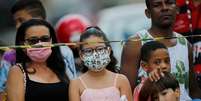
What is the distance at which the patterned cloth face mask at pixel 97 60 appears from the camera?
525 cm

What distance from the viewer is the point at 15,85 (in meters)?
5.20

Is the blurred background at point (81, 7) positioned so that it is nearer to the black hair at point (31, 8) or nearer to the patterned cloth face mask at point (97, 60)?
the black hair at point (31, 8)

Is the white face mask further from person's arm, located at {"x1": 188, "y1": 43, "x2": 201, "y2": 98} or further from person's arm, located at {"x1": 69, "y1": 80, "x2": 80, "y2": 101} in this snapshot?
person's arm, located at {"x1": 188, "y1": 43, "x2": 201, "y2": 98}

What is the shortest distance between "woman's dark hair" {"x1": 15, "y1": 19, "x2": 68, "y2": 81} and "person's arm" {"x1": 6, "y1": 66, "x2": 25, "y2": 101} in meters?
0.12

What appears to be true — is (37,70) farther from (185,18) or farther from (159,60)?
(185,18)

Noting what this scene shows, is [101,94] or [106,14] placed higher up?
[106,14]

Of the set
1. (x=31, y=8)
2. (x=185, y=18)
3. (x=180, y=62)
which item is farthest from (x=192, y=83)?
(x=31, y=8)

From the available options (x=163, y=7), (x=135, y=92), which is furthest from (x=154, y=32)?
(x=135, y=92)

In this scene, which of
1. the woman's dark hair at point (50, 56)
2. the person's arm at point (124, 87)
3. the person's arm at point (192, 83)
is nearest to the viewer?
the person's arm at point (124, 87)

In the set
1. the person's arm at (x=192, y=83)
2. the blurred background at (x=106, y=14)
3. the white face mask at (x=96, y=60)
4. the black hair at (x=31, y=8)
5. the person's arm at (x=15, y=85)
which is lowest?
the person's arm at (x=192, y=83)

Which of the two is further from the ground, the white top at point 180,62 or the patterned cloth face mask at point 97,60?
the patterned cloth face mask at point 97,60

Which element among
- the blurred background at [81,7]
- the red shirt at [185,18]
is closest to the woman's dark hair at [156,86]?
the red shirt at [185,18]

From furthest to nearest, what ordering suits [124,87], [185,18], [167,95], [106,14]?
[106,14] → [185,18] → [124,87] → [167,95]

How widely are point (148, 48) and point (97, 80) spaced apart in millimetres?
A: 577
